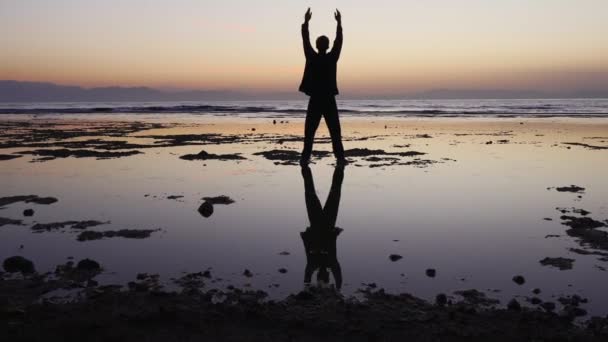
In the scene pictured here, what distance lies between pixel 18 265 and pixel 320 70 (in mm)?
7108

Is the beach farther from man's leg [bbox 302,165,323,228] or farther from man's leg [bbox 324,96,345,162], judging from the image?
man's leg [bbox 324,96,345,162]

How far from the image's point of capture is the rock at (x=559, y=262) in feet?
13.6

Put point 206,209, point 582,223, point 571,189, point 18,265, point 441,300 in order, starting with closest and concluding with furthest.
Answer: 1. point 441,300
2. point 18,265
3. point 582,223
4. point 206,209
5. point 571,189

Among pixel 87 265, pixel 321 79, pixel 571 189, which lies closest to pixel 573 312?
pixel 87 265

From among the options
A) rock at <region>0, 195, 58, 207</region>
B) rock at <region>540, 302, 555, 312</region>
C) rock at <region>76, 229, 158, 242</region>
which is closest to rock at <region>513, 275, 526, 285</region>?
rock at <region>540, 302, 555, 312</region>

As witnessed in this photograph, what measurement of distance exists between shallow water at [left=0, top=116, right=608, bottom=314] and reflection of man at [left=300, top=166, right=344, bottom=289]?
0.09m

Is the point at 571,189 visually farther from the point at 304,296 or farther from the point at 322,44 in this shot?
the point at 304,296

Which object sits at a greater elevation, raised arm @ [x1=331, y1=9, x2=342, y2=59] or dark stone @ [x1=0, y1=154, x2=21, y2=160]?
raised arm @ [x1=331, y1=9, x2=342, y2=59]

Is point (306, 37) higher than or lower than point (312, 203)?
higher

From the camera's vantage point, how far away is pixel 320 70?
393 inches

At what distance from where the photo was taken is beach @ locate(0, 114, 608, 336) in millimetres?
3762

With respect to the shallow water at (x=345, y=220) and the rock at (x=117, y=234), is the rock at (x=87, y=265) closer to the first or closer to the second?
the shallow water at (x=345, y=220)

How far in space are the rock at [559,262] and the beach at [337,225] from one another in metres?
0.02

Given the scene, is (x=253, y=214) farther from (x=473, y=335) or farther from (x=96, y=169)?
(x=96, y=169)
